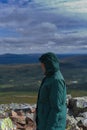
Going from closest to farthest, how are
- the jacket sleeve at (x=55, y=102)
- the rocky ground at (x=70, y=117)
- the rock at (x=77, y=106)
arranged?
the jacket sleeve at (x=55, y=102) → the rocky ground at (x=70, y=117) → the rock at (x=77, y=106)

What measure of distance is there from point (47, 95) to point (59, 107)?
352 millimetres

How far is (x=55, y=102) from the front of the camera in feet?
27.3

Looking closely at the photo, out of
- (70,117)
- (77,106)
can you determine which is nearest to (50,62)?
(70,117)

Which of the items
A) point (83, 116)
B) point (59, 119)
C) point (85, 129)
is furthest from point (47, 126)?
point (83, 116)

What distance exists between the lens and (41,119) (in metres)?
8.67

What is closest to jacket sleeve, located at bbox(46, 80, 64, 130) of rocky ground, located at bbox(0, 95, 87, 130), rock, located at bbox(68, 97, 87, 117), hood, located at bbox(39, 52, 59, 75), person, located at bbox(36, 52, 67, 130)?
person, located at bbox(36, 52, 67, 130)

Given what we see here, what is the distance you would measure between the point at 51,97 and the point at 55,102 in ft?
0.41

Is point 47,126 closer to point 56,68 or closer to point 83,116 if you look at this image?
point 56,68

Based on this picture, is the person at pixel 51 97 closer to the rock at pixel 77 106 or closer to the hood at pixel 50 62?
the hood at pixel 50 62

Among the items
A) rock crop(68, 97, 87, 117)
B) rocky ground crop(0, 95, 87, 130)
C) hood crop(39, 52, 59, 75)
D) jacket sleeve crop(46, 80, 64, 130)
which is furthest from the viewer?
rock crop(68, 97, 87, 117)

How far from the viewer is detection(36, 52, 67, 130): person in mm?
8328

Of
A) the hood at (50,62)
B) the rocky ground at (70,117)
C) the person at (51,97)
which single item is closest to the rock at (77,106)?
the rocky ground at (70,117)

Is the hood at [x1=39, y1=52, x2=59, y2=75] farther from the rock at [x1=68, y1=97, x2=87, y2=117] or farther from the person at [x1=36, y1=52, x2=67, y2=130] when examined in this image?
the rock at [x1=68, y1=97, x2=87, y2=117]

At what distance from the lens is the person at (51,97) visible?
8.33m
